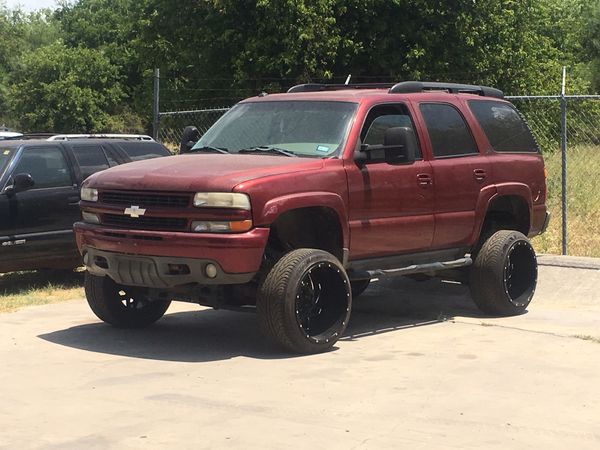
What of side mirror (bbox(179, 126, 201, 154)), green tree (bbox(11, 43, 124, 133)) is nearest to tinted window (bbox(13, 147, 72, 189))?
side mirror (bbox(179, 126, 201, 154))

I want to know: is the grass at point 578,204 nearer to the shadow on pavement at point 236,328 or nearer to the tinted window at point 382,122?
the shadow on pavement at point 236,328

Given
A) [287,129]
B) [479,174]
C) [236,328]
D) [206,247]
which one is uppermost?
[287,129]

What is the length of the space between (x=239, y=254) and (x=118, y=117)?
40473mm

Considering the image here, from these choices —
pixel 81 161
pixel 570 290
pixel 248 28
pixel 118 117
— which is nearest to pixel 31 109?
pixel 118 117

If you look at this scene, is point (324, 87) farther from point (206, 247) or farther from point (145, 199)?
point (206, 247)

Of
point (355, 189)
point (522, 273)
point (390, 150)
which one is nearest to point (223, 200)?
point (355, 189)

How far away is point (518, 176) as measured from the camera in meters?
9.53

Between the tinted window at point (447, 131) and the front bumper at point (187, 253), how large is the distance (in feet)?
7.54

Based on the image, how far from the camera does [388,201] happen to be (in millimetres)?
8258

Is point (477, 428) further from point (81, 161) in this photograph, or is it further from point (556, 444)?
point (81, 161)

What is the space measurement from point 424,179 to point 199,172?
215 centimetres

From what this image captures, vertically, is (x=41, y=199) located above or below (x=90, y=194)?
below

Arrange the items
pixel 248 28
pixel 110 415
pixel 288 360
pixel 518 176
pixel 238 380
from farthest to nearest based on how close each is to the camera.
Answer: pixel 248 28
pixel 518 176
pixel 288 360
pixel 238 380
pixel 110 415

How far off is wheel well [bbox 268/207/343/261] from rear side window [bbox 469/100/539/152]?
7.32 feet
